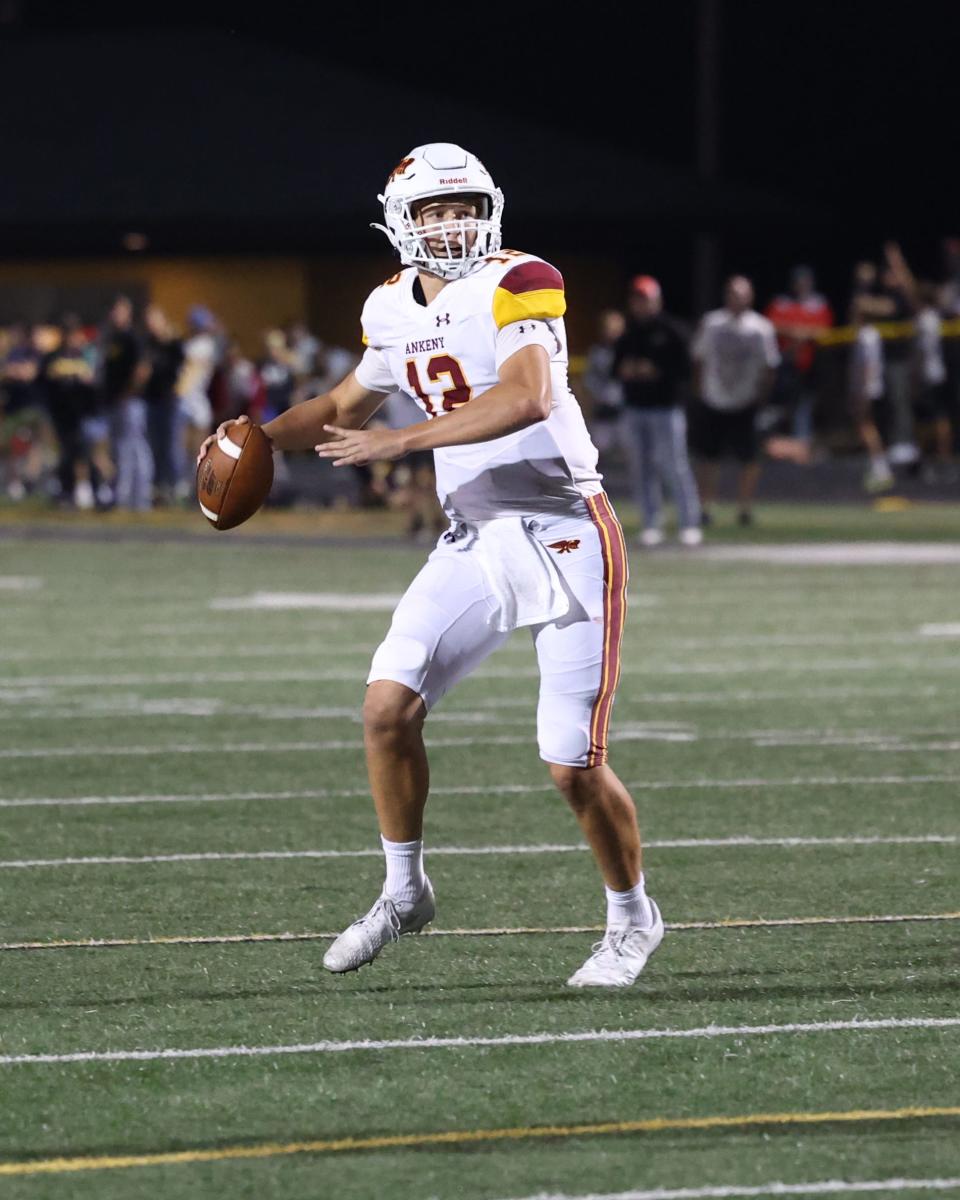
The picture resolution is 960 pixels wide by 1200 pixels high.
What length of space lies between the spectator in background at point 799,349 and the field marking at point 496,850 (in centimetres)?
1863

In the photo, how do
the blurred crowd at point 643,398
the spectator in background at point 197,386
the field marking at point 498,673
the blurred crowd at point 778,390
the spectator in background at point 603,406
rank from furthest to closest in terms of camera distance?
the spectator in background at point 603,406, the spectator in background at point 197,386, the blurred crowd at point 643,398, the blurred crowd at point 778,390, the field marking at point 498,673

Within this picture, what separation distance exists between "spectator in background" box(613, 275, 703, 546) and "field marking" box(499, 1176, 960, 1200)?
1399 cm

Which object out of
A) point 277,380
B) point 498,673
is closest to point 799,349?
point 277,380

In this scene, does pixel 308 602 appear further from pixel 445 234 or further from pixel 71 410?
pixel 445 234

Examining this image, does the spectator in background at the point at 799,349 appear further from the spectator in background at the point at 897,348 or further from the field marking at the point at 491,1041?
the field marking at the point at 491,1041

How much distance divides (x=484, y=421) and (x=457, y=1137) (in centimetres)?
164

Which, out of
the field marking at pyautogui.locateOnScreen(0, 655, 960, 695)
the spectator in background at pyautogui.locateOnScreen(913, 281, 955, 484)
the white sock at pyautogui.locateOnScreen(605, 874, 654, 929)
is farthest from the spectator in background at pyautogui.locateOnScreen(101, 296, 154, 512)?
the white sock at pyautogui.locateOnScreen(605, 874, 654, 929)

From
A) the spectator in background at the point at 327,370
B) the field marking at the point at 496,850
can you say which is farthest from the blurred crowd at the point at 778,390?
the field marking at the point at 496,850

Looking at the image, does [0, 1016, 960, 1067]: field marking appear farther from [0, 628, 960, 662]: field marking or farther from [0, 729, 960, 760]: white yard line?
[0, 628, 960, 662]: field marking

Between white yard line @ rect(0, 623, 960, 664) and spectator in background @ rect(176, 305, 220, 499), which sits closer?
white yard line @ rect(0, 623, 960, 664)

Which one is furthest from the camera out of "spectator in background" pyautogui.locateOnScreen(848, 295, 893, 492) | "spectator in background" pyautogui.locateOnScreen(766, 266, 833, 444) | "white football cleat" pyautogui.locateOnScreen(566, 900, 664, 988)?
"spectator in background" pyautogui.locateOnScreen(766, 266, 833, 444)

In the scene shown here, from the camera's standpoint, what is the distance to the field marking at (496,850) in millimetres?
7344

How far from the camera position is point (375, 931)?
228 inches

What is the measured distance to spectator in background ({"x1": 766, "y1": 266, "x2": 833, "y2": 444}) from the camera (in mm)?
25938
